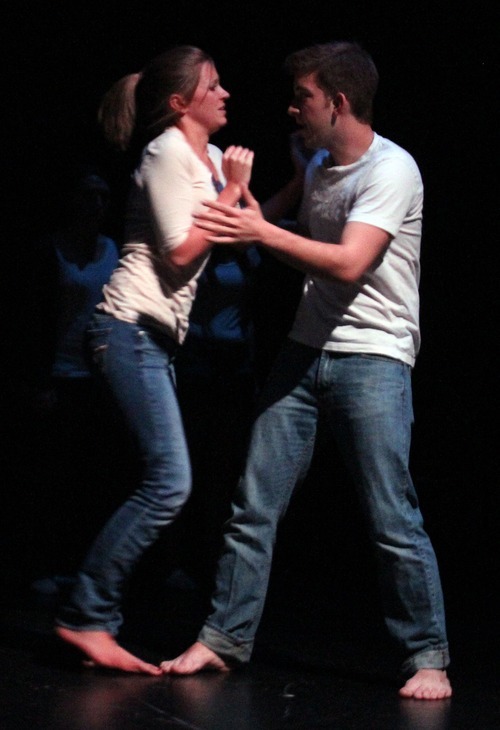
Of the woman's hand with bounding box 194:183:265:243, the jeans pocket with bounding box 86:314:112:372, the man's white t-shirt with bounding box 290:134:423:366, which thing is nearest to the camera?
the woman's hand with bounding box 194:183:265:243

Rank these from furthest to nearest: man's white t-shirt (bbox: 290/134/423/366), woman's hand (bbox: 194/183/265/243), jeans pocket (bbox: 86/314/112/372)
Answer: jeans pocket (bbox: 86/314/112/372)
man's white t-shirt (bbox: 290/134/423/366)
woman's hand (bbox: 194/183/265/243)

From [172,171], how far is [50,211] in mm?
2181

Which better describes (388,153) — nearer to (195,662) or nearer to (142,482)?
(142,482)

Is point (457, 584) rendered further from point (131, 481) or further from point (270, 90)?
point (270, 90)

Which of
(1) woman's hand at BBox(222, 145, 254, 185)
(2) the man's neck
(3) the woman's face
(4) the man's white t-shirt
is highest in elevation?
(3) the woman's face

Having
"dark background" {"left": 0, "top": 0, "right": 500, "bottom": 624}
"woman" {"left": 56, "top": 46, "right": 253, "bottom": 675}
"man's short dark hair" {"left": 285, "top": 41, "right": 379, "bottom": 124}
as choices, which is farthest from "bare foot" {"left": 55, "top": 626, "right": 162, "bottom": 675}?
"dark background" {"left": 0, "top": 0, "right": 500, "bottom": 624}

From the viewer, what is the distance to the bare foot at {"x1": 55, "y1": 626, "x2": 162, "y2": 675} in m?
2.92

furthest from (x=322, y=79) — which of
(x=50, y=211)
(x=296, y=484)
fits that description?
(x=50, y=211)

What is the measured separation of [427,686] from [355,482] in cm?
46

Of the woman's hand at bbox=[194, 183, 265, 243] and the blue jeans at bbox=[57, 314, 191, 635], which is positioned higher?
the woman's hand at bbox=[194, 183, 265, 243]

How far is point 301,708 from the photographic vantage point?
2684 millimetres

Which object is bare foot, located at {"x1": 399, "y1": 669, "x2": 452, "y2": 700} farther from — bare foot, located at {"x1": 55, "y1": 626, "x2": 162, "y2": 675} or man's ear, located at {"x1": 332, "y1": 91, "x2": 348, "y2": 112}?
man's ear, located at {"x1": 332, "y1": 91, "x2": 348, "y2": 112}

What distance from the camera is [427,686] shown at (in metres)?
2.83

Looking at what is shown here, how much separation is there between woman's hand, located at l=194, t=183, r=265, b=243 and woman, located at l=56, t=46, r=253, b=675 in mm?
101
